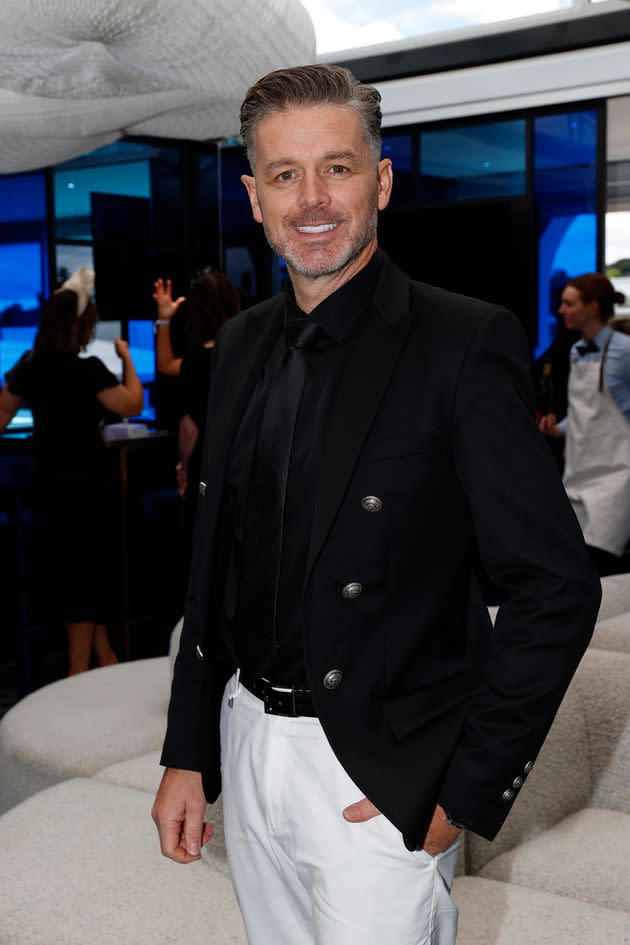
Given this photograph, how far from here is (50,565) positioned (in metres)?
4.49

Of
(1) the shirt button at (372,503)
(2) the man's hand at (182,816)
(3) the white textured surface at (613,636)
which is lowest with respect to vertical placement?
(3) the white textured surface at (613,636)

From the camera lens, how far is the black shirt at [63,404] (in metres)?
4.19

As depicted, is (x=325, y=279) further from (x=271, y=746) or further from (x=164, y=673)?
(x=164, y=673)

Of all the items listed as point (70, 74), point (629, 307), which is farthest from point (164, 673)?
point (629, 307)

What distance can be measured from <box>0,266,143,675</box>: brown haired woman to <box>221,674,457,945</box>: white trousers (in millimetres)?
3008

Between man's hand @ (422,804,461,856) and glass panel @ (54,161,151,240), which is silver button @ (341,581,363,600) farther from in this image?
glass panel @ (54,161,151,240)

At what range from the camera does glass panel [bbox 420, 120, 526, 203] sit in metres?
8.06

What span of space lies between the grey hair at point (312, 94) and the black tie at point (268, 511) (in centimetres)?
23

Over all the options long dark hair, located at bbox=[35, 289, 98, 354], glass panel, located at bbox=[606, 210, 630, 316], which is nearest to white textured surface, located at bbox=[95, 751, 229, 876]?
long dark hair, located at bbox=[35, 289, 98, 354]

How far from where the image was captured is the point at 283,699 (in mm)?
1248

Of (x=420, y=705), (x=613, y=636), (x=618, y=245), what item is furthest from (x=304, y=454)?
(x=618, y=245)

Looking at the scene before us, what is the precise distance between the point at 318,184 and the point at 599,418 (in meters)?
4.34

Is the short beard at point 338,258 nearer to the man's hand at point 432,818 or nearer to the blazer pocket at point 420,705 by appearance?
the blazer pocket at point 420,705

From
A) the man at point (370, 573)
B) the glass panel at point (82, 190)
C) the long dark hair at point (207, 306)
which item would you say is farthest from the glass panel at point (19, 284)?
the man at point (370, 573)
